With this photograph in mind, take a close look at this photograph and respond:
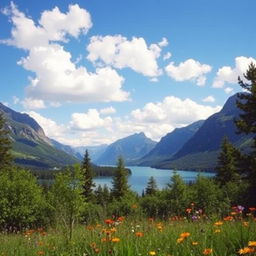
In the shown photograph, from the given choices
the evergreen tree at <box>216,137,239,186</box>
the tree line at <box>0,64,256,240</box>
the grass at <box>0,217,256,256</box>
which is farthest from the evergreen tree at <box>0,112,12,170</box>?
the grass at <box>0,217,256,256</box>

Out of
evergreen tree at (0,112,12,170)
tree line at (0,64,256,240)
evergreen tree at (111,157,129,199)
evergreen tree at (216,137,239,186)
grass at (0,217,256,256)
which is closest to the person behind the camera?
grass at (0,217,256,256)

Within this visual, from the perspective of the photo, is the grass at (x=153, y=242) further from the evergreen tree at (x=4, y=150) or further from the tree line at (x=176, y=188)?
the evergreen tree at (x=4, y=150)

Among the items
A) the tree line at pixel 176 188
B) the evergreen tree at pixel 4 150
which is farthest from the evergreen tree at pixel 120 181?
the evergreen tree at pixel 4 150

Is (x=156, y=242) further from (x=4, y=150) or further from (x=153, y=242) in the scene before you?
(x=4, y=150)

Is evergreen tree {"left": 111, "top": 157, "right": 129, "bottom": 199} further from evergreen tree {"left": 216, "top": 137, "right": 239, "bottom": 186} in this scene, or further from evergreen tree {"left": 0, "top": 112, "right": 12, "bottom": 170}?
evergreen tree {"left": 0, "top": 112, "right": 12, "bottom": 170}

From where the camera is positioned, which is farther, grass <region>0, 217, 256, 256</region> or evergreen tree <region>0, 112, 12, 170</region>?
evergreen tree <region>0, 112, 12, 170</region>

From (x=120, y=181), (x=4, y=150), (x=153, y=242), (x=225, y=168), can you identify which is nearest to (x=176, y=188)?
(x=225, y=168)

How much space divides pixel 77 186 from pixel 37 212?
3561cm

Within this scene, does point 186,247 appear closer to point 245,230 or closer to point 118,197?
point 245,230

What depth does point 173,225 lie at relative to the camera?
7887mm

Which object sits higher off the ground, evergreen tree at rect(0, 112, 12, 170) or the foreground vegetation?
evergreen tree at rect(0, 112, 12, 170)

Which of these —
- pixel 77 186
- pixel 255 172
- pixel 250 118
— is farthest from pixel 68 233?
Result: pixel 250 118

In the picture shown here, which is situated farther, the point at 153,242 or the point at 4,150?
the point at 4,150

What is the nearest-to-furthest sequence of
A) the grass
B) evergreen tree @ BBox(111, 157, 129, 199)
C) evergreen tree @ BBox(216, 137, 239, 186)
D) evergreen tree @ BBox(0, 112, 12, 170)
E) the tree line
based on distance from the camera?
1. the grass
2. the tree line
3. evergreen tree @ BBox(0, 112, 12, 170)
4. evergreen tree @ BBox(216, 137, 239, 186)
5. evergreen tree @ BBox(111, 157, 129, 199)
